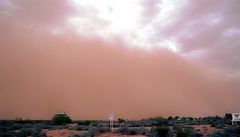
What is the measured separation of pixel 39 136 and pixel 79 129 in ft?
18.7

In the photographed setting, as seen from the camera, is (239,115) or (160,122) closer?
(239,115)

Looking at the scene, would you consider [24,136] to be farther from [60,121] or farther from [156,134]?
[60,121]

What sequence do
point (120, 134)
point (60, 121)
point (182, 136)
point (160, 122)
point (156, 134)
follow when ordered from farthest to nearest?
1. point (60, 121)
2. point (160, 122)
3. point (120, 134)
4. point (156, 134)
5. point (182, 136)

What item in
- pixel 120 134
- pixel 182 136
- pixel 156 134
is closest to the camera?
pixel 182 136

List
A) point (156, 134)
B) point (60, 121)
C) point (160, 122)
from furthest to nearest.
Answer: point (60, 121) → point (160, 122) → point (156, 134)

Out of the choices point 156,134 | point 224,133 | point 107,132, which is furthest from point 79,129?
point 224,133

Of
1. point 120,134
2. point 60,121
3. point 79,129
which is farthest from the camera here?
point 60,121

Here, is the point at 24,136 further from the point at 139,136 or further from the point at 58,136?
the point at 139,136

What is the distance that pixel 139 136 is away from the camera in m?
26.2

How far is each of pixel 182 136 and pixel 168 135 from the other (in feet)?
4.78

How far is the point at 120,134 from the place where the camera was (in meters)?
27.6

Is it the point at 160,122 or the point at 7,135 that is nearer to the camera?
the point at 7,135

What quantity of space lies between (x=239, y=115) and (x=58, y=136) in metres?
18.9

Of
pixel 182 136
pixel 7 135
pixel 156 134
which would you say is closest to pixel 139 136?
pixel 156 134
